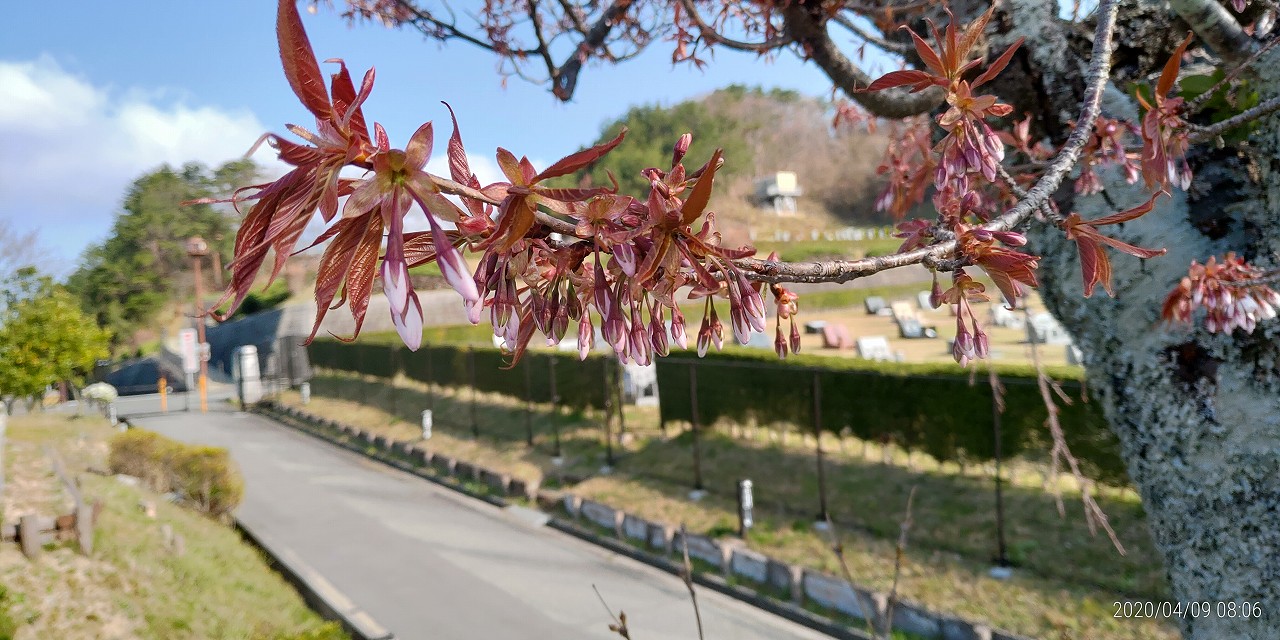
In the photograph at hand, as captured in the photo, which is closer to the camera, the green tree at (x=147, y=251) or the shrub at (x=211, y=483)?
the shrub at (x=211, y=483)

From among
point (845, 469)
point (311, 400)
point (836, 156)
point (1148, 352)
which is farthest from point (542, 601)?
point (836, 156)

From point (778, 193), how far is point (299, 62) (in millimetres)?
57711

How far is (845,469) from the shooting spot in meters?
7.92

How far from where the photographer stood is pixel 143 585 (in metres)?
5.58

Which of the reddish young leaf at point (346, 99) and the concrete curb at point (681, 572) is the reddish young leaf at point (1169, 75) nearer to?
the reddish young leaf at point (346, 99)

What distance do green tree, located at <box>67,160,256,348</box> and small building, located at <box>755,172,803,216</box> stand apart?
37578 millimetres

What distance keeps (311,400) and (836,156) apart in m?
56.6

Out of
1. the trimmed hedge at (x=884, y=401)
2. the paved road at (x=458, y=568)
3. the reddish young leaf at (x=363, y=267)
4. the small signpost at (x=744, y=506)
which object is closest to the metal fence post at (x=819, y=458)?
the trimmed hedge at (x=884, y=401)

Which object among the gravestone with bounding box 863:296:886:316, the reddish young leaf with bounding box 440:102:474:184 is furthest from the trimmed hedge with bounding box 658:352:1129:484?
the gravestone with bounding box 863:296:886:316

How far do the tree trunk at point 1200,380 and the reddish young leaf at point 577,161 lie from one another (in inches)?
73.0

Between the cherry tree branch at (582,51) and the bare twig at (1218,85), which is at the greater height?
the cherry tree branch at (582,51)

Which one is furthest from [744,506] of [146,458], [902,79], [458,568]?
[146,458]

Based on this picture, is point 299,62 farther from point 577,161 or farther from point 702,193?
point 702,193

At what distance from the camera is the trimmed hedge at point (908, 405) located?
639 cm
